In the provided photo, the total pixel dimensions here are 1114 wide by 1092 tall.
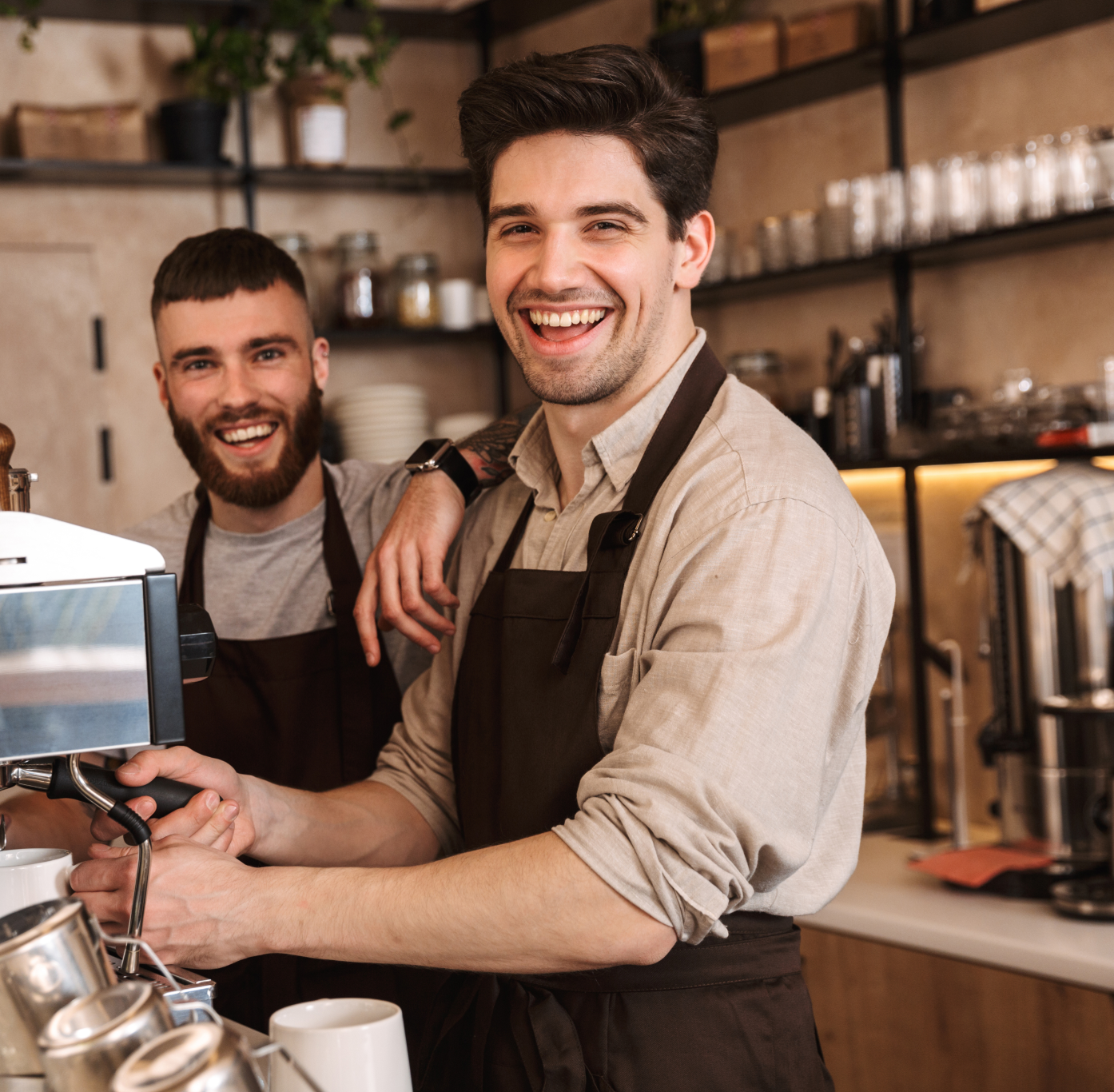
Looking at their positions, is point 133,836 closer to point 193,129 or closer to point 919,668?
point 919,668

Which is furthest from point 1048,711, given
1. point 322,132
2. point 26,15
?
point 26,15

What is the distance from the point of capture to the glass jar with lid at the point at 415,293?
417 centimetres

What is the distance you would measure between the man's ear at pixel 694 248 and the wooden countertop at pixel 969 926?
124cm

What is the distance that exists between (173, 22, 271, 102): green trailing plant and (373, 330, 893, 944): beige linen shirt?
2.91 metres

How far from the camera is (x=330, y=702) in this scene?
1855 millimetres

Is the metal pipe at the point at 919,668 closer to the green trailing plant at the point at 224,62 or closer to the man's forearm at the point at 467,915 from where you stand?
the man's forearm at the point at 467,915

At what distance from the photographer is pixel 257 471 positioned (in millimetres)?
1907

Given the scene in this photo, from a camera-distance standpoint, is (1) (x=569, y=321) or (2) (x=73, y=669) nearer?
(2) (x=73, y=669)

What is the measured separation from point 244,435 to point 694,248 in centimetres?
77

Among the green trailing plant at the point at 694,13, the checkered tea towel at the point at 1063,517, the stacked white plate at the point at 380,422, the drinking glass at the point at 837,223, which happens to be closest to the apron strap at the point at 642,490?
the checkered tea towel at the point at 1063,517

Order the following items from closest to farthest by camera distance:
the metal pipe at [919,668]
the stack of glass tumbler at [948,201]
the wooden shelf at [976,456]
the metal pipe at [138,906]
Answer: the metal pipe at [138,906]
the wooden shelf at [976,456]
the stack of glass tumbler at [948,201]
the metal pipe at [919,668]

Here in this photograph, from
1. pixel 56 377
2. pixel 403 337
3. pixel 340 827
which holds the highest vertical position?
pixel 403 337

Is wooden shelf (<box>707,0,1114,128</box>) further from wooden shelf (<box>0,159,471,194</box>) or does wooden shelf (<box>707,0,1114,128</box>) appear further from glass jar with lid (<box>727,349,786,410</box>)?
wooden shelf (<box>0,159,471,194</box>)

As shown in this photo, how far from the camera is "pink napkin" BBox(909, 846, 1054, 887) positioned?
239cm
